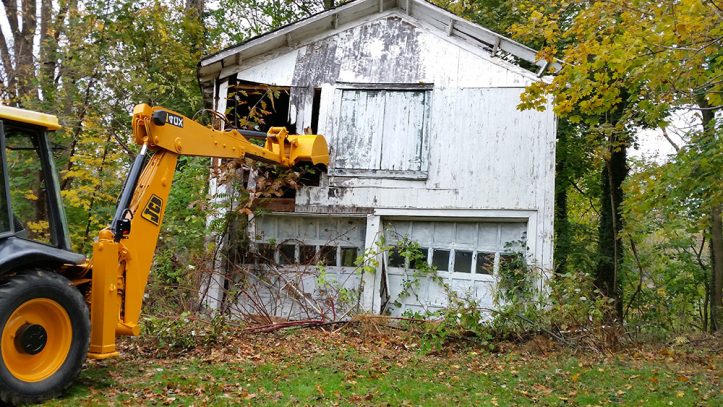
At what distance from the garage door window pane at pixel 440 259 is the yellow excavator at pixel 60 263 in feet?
18.1

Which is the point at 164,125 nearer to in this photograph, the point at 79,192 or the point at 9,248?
the point at 9,248

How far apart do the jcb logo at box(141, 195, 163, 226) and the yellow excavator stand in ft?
0.04

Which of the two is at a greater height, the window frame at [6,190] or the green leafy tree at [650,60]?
the green leafy tree at [650,60]

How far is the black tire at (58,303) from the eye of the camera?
17.0 ft

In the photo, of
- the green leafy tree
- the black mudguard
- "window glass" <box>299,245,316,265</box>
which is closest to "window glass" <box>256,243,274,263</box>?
"window glass" <box>299,245,316,265</box>

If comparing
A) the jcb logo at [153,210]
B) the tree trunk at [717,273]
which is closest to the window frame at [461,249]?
the jcb logo at [153,210]

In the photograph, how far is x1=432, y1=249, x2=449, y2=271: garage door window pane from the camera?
37.9ft

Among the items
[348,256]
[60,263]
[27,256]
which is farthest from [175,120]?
[348,256]

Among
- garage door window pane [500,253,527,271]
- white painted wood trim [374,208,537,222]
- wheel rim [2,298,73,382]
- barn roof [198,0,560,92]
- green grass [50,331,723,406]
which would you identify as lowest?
green grass [50,331,723,406]

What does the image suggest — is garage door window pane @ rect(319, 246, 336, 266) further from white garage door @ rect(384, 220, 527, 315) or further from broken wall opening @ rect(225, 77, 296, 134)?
broken wall opening @ rect(225, 77, 296, 134)

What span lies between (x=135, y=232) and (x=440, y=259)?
641 centimetres

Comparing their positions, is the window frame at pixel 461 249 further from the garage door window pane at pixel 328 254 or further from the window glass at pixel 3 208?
the window glass at pixel 3 208

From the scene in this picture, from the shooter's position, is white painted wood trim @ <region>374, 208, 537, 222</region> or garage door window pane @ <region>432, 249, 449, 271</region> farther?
garage door window pane @ <region>432, 249, 449, 271</region>

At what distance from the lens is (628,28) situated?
8672mm
